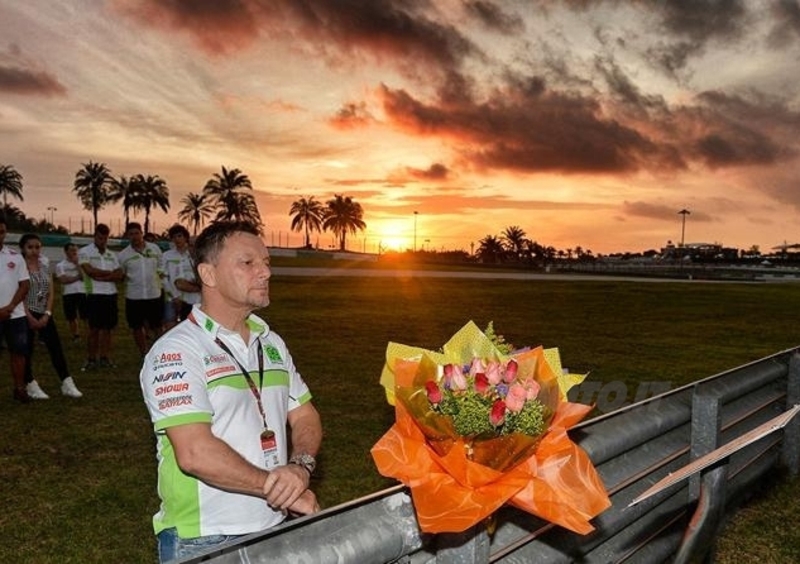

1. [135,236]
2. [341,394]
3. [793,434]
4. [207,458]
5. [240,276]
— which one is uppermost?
[135,236]

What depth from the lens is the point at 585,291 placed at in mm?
33781

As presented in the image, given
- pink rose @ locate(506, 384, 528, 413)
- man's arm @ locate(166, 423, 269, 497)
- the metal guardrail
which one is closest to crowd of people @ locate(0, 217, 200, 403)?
the metal guardrail

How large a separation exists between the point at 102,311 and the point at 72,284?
353 cm

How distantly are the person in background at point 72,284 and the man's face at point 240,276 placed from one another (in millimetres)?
11544

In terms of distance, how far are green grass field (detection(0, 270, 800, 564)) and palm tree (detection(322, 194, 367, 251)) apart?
108 m

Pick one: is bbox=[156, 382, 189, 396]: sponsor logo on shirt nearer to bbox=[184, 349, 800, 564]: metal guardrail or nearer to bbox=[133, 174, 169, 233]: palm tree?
bbox=[184, 349, 800, 564]: metal guardrail

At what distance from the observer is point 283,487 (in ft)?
8.26

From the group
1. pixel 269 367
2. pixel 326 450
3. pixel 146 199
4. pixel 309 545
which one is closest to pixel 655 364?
pixel 326 450

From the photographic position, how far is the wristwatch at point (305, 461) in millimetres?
2812

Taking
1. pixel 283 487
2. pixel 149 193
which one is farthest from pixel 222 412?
pixel 149 193

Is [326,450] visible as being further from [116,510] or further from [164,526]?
[164,526]

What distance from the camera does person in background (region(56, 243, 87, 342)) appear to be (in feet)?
43.6

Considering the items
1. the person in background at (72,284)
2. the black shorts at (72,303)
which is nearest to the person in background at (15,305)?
the person in background at (72,284)

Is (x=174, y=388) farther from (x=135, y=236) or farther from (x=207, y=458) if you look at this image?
(x=135, y=236)
